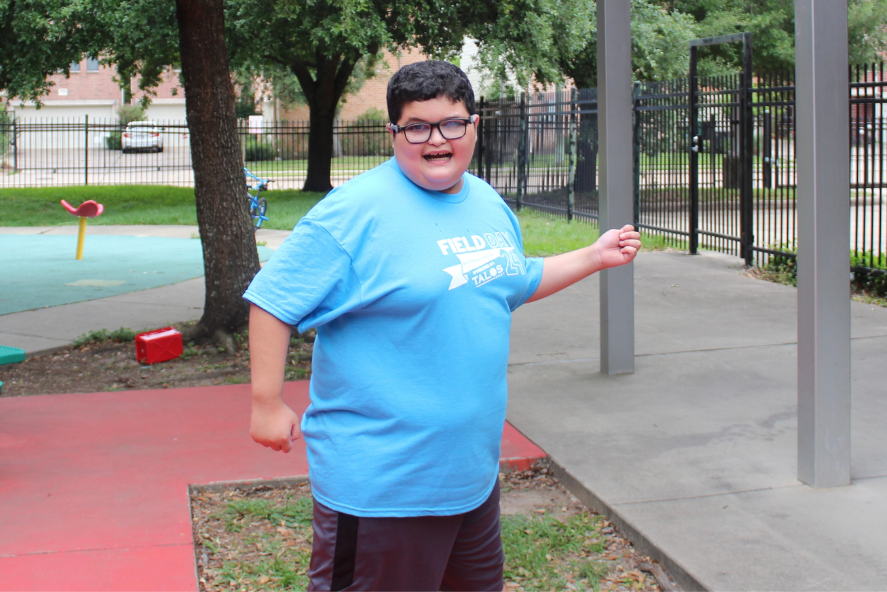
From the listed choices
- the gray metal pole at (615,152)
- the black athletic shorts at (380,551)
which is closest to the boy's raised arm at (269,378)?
the black athletic shorts at (380,551)

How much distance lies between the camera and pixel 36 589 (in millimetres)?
3104

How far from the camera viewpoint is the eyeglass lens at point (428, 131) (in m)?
2.09

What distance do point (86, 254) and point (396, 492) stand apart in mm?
11525

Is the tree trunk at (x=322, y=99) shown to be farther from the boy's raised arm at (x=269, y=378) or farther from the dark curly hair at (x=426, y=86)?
the boy's raised arm at (x=269, y=378)

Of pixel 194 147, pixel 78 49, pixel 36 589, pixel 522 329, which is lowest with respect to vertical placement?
pixel 36 589

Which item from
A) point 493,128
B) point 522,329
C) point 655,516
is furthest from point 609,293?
point 493,128

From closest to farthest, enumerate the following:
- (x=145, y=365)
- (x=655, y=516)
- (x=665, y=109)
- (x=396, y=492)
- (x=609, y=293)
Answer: (x=396, y=492), (x=655, y=516), (x=609, y=293), (x=145, y=365), (x=665, y=109)

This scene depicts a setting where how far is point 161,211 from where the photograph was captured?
60.4ft

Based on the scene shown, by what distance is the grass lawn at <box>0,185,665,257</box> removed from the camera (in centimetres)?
1242

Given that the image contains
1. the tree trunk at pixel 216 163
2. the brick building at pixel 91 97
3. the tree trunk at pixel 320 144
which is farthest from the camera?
the brick building at pixel 91 97

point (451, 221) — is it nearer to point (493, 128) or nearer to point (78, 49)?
point (493, 128)

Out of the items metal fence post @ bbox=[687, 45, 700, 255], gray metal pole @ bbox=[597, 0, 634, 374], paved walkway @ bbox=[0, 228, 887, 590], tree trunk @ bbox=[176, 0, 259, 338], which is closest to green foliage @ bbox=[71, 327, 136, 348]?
paved walkway @ bbox=[0, 228, 887, 590]

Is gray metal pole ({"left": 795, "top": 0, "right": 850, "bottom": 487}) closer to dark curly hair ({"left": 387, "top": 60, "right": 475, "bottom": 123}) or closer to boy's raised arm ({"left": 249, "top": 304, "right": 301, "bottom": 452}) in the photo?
dark curly hair ({"left": 387, "top": 60, "right": 475, "bottom": 123})

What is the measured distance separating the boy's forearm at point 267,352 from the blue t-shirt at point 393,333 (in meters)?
0.04
